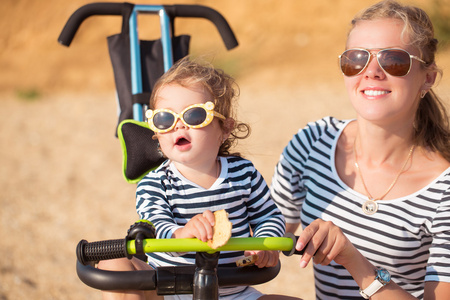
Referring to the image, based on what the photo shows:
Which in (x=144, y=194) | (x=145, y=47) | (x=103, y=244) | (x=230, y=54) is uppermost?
(x=230, y=54)

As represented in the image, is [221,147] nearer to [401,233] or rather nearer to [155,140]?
[155,140]

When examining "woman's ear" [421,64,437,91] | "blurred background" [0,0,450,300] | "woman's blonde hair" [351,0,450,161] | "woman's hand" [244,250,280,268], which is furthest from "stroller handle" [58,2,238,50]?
"woman's hand" [244,250,280,268]

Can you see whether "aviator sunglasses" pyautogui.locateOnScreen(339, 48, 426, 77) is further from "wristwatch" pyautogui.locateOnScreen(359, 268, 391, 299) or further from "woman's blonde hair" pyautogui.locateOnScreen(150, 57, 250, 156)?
"wristwatch" pyautogui.locateOnScreen(359, 268, 391, 299)

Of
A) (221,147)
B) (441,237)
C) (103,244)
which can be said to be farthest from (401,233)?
(103,244)

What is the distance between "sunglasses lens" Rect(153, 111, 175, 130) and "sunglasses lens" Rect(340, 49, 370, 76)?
Result: 724 millimetres

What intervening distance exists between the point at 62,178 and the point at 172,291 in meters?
5.38

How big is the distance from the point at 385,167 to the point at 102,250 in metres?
1.25

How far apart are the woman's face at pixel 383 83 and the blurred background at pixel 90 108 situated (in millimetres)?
384

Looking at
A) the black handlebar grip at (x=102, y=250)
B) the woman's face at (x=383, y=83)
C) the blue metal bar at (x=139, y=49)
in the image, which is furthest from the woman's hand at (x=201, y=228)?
the blue metal bar at (x=139, y=49)

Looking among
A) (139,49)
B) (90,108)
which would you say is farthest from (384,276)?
(90,108)

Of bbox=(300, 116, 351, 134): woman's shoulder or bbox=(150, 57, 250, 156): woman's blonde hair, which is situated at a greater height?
bbox=(150, 57, 250, 156): woman's blonde hair

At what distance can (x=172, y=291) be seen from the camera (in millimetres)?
1942

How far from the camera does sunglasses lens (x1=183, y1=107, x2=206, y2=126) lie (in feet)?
7.06

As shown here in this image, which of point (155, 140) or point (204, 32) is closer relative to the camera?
point (155, 140)
